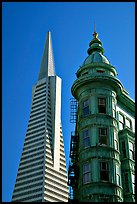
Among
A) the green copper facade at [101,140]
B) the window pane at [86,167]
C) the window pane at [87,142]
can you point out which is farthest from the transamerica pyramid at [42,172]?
the window pane at [86,167]

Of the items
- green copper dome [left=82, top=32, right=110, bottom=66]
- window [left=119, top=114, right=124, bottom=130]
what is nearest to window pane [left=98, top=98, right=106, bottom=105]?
window [left=119, top=114, right=124, bottom=130]

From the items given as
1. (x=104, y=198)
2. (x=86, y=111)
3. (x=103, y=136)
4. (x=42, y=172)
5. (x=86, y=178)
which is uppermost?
(x=42, y=172)

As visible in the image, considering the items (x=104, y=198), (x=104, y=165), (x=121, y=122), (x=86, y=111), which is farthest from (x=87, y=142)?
(x=121, y=122)

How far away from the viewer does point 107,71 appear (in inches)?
1409

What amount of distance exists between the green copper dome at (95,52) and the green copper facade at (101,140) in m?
0.09

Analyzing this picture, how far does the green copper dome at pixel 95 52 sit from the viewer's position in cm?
3678

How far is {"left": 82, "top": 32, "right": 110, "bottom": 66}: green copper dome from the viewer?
36781 millimetres

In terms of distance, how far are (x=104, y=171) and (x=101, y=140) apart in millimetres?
2857

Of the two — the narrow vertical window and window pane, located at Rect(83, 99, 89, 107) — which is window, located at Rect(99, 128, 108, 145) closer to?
the narrow vertical window

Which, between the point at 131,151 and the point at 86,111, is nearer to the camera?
the point at 131,151

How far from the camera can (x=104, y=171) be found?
96.9ft

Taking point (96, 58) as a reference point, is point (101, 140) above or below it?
below

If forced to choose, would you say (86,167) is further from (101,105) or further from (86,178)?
(101,105)

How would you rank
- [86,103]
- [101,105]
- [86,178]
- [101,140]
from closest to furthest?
[86,178] < [101,140] < [101,105] < [86,103]
